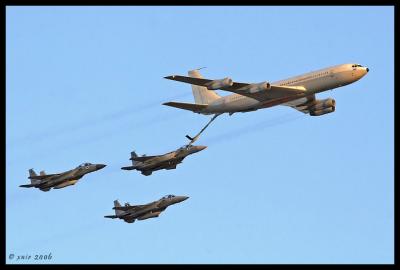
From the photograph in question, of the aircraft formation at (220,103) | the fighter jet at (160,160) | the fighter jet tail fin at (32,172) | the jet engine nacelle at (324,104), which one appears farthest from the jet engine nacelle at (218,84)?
the fighter jet tail fin at (32,172)

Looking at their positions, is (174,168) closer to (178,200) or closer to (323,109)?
(178,200)

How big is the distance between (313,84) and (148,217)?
2702 centimetres

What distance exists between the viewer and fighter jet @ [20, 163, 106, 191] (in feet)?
490

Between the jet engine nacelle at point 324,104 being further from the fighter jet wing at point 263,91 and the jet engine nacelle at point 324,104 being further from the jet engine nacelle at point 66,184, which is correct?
the jet engine nacelle at point 66,184

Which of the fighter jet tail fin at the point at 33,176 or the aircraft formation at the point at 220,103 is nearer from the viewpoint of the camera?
the aircraft formation at the point at 220,103

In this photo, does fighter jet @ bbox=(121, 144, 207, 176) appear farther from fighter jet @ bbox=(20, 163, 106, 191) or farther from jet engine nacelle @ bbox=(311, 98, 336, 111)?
jet engine nacelle @ bbox=(311, 98, 336, 111)

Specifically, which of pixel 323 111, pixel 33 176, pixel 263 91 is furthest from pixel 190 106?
pixel 33 176

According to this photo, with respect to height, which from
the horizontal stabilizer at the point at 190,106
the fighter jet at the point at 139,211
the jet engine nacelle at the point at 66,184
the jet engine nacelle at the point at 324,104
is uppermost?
the horizontal stabilizer at the point at 190,106

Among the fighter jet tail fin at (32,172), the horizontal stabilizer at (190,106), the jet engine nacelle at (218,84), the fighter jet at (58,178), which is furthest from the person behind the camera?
the fighter jet tail fin at (32,172)

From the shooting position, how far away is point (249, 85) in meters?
140

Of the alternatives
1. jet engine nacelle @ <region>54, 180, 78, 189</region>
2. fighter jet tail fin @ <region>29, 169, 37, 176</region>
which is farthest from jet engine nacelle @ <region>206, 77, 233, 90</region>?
fighter jet tail fin @ <region>29, 169, 37, 176</region>

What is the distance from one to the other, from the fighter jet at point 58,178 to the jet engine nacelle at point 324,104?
89.4ft

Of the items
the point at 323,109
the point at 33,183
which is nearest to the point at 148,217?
the point at 33,183

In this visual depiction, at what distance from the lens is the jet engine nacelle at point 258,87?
458 ft
